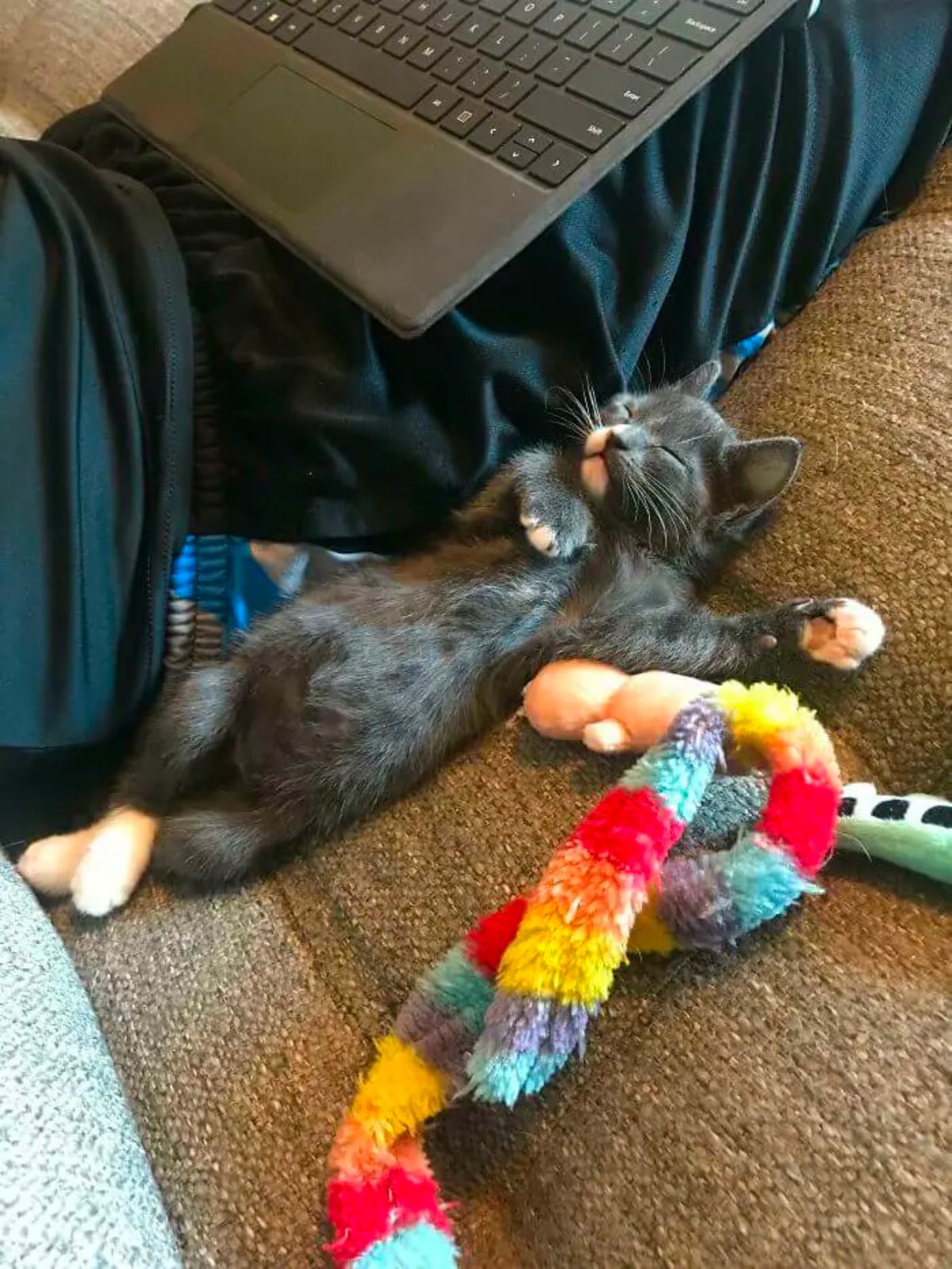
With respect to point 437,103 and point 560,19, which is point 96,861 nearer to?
point 437,103

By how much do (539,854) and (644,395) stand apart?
0.46 m

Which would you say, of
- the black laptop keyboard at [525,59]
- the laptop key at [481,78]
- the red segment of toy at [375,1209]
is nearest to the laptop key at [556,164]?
the black laptop keyboard at [525,59]

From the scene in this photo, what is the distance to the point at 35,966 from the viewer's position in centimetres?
63

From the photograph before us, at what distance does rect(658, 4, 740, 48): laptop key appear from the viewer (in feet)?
2.45

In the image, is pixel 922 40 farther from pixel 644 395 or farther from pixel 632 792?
pixel 632 792

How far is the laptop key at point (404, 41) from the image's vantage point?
0.85 m

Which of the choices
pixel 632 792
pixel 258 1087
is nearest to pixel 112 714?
pixel 258 1087

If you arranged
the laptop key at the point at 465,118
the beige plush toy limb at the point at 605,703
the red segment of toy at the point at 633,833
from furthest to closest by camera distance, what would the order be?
the laptop key at the point at 465,118 < the beige plush toy limb at the point at 605,703 < the red segment of toy at the point at 633,833

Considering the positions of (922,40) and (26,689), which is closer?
(26,689)

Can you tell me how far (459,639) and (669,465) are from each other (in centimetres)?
25

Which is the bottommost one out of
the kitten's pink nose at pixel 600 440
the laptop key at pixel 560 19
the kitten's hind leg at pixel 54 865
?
the kitten's hind leg at pixel 54 865

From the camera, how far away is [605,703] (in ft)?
2.35

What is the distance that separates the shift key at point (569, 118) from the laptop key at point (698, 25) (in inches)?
3.6

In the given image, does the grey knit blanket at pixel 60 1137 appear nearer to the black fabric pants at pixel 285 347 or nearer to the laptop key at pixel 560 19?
the black fabric pants at pixel 285 347
